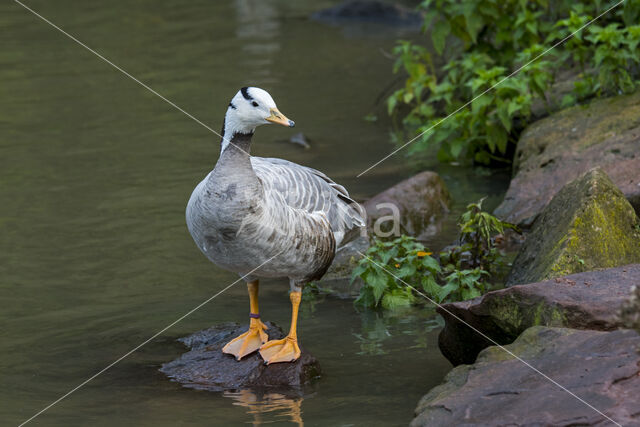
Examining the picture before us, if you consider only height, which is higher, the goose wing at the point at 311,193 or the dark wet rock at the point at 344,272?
the goose wing at the point at 311,193

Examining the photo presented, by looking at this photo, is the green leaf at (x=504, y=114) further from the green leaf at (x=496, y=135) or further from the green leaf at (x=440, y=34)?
the green leaf at (x=440, y=34)

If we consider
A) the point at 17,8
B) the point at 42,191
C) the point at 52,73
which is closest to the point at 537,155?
the point at 42,191

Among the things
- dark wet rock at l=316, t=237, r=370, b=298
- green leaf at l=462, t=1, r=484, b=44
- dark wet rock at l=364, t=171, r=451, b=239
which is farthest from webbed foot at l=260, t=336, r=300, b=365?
green leaf at l=462, t=1, r=484, b=44

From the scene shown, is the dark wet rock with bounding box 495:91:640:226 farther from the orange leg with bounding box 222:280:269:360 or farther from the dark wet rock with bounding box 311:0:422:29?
the dark wet rock with bounding box 311:0:422:29

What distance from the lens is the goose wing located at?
17.7ft

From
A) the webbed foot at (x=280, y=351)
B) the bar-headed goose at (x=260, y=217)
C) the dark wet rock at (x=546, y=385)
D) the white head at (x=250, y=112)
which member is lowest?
the dark wet rock at (x=546, y=385)

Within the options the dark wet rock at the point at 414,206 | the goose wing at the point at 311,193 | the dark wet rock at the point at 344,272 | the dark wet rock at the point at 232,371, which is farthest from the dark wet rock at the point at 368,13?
the dark wet rock at the point at 232,371

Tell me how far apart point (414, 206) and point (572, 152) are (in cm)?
154

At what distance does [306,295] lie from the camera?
6.97 meters

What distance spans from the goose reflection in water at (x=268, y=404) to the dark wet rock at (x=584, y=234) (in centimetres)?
188

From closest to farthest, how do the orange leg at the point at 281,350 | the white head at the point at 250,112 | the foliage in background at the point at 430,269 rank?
the white head at the point at 250,112 → the orange leg at the point at 281,350 → the foliage in background at the point at 430,269

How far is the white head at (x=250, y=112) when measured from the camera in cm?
481

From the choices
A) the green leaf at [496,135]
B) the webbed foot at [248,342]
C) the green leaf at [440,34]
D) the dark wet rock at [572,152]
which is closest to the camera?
the webbed foot at [248,342]

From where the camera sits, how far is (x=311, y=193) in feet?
18.4
